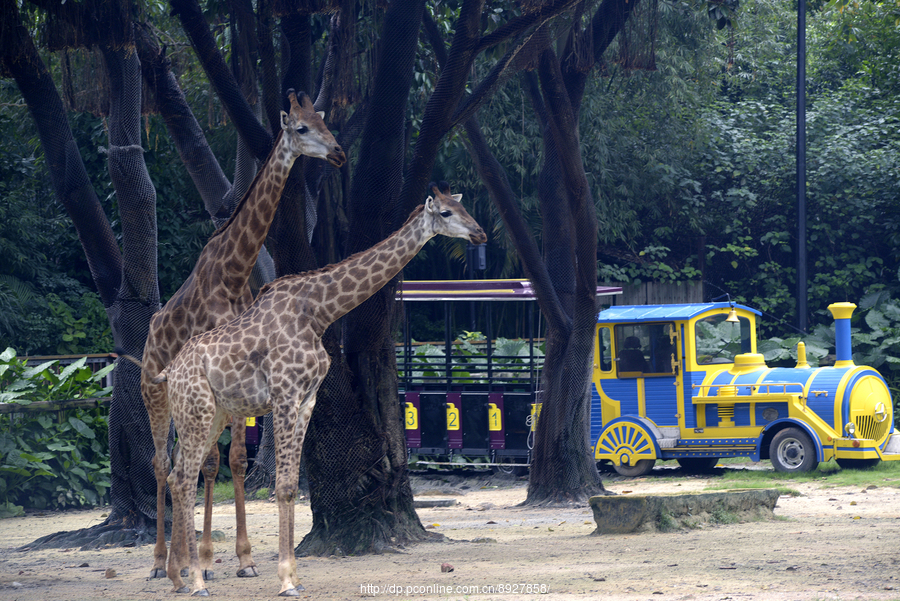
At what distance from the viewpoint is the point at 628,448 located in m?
14.7

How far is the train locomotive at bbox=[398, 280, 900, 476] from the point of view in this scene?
13500 mm

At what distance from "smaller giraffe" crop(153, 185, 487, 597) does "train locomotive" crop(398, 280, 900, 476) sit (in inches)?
241

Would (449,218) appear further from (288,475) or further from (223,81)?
(223,81)

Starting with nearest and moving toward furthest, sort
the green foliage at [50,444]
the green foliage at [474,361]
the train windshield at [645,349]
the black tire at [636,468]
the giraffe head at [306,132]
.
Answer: the giraffe head at [306,132]
the green foliage at [50,444]
the train windshield at [645,349]
the black tire at [636,468]
the green foliage at [474,361]

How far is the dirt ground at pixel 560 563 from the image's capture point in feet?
21.5

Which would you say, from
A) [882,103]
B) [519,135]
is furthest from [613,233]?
[882,103]

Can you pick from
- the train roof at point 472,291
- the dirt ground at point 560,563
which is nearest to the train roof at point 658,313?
the train roof at point 472,291

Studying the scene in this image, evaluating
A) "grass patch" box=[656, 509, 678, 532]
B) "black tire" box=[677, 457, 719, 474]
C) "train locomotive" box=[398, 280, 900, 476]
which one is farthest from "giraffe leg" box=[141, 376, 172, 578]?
"black tire" box=[677, 457, 719, 474]

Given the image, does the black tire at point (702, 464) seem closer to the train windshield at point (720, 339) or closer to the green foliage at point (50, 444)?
the train windshield at point (720, 339)

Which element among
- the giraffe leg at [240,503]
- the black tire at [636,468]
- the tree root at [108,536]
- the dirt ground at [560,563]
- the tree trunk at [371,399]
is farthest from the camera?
the black tire at [636,468]

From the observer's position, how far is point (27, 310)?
1888 cm

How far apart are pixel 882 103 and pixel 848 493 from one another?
45.4 feet

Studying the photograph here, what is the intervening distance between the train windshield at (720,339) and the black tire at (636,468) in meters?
1.66

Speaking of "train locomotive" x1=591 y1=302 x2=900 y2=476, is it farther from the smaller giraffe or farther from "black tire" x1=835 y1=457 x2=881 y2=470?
the smaller giraffe
